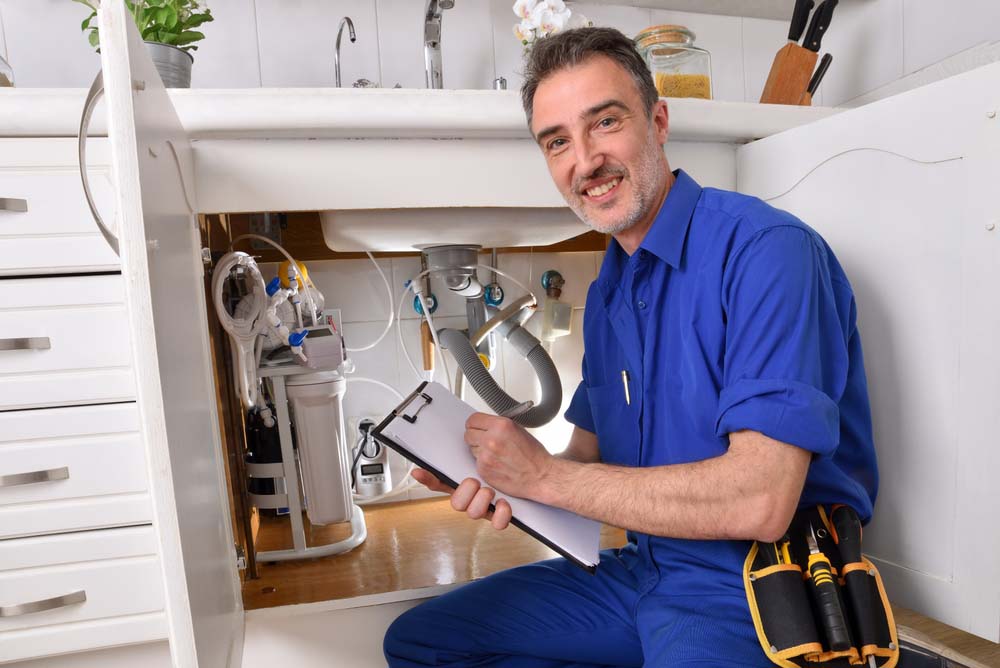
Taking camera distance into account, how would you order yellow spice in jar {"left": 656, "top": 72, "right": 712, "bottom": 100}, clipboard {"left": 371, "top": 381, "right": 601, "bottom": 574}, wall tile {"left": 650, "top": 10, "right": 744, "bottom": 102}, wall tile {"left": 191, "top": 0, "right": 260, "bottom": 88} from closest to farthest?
clipboard {"left": 371, "top": 381, "right": 601, "bottom": 574} < yellow spice in jar {"left": 656, "top": 72, "right": 712, "bottom": 100} < wall tile {"left": 191, "top": 0, "right": 260, "bottom": 88} < wall tile {"left": 650, "top": 10, "right": 744, "bottom": 102}

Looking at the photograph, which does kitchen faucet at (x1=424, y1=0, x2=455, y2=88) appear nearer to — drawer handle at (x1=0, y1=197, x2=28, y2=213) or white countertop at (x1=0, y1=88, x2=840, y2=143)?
white countertop at (x1=0, y1=88, x2=840, y2=143)

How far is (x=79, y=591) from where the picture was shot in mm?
828

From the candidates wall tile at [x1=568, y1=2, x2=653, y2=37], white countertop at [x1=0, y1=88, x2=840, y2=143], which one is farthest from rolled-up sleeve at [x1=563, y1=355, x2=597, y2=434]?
wall tile at [x1=568, y1=2, x2=653, y2=37]

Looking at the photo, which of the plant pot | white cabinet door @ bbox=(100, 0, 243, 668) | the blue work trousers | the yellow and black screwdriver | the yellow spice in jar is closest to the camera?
white cabinet door @ bbox=(100, 0, 243, 668)

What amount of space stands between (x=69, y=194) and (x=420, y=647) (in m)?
0.75

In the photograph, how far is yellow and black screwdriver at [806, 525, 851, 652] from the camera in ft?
1.98

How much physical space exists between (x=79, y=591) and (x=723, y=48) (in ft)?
5.61

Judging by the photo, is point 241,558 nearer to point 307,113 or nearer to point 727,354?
point 307,113

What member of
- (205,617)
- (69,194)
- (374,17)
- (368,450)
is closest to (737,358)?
(205,617)

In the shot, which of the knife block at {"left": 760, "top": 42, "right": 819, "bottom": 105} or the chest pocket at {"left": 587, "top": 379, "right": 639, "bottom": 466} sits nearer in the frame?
the chest pocket at {"left": 587, "top": 379, "right": 639, "bottom": 466}

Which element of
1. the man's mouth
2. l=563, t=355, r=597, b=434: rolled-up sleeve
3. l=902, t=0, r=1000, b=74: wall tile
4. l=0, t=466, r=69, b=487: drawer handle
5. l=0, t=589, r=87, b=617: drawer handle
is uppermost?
l=902, t=0, r=1000, b=74: wall tile

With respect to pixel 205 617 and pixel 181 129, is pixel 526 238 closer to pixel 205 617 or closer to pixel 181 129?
pixel 181 129

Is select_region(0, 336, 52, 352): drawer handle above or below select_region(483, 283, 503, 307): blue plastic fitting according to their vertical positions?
above

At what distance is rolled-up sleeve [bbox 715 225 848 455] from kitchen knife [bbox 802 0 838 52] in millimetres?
815
